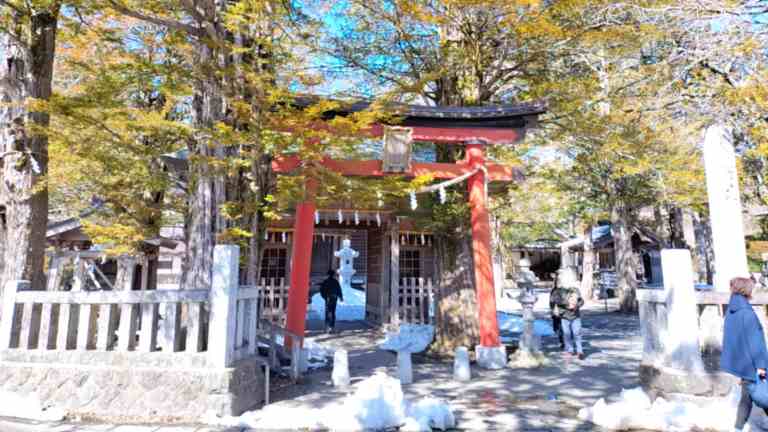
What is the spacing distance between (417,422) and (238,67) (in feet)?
16.5

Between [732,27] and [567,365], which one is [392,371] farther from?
[732,27]

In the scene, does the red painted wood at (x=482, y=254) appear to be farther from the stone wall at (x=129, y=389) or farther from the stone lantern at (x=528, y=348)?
the stone wall at (x=129, y=389)

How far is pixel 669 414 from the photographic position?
15.7 feet

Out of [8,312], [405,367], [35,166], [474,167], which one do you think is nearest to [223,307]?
[8,312]

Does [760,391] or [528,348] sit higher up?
[760,391]

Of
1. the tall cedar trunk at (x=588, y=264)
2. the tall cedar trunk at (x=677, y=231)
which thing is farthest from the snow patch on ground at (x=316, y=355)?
the tall cedar trunk at (x=677, y=231)

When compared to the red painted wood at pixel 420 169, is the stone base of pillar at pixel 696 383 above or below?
below

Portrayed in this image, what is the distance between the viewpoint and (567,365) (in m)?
8.16

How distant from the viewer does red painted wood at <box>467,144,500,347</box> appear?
822cm

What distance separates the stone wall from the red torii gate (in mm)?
2907

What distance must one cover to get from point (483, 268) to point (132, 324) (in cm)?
592

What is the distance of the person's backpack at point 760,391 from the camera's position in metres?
3.87

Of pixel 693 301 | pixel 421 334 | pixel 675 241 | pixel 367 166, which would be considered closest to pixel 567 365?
pixel 693 301

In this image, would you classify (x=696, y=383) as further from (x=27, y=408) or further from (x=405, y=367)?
(x=27, y=408)
